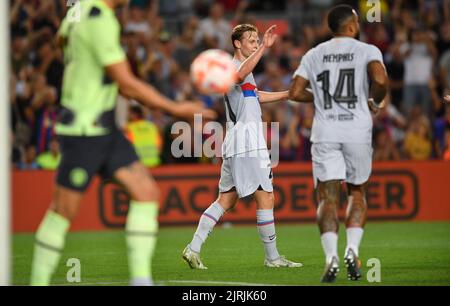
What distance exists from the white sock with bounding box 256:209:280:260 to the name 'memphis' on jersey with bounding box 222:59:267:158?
72 cm

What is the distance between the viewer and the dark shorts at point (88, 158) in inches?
Result: 309

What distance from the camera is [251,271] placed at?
1070cm

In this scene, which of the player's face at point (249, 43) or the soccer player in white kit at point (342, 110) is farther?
the player's face at point (249, 43)

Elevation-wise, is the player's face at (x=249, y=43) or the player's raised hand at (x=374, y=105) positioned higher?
the player's face at (x=249, y=43)

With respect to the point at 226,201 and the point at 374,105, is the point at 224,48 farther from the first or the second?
the point at 374,105

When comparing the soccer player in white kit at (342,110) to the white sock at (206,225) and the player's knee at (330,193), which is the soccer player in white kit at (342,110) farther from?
the white sock at (206,225)

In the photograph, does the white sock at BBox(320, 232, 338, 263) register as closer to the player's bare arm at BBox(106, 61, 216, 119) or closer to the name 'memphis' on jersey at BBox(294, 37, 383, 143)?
the name 'memphis' on jersey at BBox(294, 37, 383, 143)

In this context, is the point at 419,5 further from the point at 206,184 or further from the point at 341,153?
the point at 341,153

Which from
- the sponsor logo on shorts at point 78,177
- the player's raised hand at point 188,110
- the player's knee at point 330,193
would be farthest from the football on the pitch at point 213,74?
the player's knee at point 330,193

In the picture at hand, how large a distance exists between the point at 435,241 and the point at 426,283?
191 inches

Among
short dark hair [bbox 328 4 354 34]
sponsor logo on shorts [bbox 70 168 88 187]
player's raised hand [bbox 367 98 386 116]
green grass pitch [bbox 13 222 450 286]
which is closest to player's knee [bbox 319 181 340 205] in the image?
green grass pitch [bbox 13 222 450 286]

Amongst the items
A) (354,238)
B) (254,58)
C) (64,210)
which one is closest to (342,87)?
(254,58)

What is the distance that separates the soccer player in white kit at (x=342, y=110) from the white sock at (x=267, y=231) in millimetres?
1523

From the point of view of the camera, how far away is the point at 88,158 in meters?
7.88
